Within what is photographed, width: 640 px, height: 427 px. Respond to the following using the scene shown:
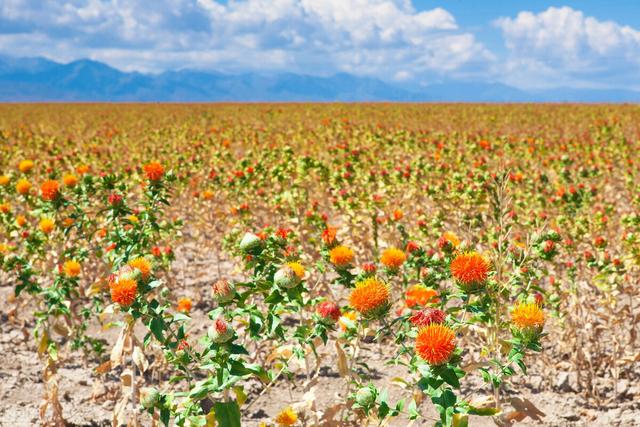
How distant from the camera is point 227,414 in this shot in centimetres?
183

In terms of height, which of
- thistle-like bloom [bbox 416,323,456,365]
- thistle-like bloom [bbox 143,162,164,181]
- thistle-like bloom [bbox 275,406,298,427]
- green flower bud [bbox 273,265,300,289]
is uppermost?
thistle-like bloom [bbox 143,162,164,181]

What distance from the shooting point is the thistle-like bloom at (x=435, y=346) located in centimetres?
169

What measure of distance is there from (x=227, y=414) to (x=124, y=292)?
528 mm

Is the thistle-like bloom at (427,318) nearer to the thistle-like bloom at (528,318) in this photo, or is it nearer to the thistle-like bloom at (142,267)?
the thistle-like bloom at (528,318)

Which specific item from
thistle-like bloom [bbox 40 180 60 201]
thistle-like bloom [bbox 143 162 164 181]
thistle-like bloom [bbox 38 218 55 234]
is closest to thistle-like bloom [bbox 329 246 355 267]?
thistle-like bloom [bbox 143 162 164 181]

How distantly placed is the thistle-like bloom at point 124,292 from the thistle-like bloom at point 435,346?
96 centimetres

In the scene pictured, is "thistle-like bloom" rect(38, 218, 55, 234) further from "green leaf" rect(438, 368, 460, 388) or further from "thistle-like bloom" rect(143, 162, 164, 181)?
"green leaf" rect(438, 368, 460, 388)

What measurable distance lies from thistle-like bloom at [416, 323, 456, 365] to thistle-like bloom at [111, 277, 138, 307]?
37.7 inches

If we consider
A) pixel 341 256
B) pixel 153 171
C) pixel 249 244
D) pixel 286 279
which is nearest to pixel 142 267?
pixel 249 244

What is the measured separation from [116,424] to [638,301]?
4.60m

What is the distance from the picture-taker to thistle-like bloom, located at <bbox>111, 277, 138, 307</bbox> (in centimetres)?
190

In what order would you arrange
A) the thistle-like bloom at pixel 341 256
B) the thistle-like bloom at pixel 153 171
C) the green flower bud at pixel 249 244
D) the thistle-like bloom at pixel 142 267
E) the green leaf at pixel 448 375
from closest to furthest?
the green leaf at pixel 448 375
the thistle-like bloom at pixel 142 267
the green flower bud at pixel 249 244
the thistle-like bloom at pixel 341 256
the thistle-like bloom at pixel 153 171

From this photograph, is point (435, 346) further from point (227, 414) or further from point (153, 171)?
point (153, 171)

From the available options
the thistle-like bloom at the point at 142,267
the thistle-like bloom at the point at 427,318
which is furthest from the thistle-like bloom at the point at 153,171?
the thistle-like bloom at the point at 427,318
